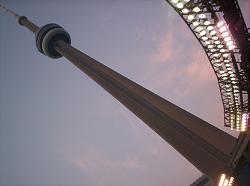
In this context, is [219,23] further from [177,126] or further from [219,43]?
[177,126]

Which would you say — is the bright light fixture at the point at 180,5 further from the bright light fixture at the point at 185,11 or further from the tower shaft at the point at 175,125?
the tower shaft at the point at 175,125

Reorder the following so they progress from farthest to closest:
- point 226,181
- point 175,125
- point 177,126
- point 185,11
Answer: point 175,125 → point 177,126 → point 185,11 → point 226,181

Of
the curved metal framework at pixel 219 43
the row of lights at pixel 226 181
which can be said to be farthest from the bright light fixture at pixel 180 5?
the row of lights at pixel 226 181

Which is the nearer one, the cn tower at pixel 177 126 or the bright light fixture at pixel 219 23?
A: the cn tower at pixel 177 126

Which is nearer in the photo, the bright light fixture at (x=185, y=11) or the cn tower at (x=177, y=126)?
the cn tower at (x=177, y=126)

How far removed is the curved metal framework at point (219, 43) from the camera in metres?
17.9

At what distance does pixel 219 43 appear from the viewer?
20984 mm

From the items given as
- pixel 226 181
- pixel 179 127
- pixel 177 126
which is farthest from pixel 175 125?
pixel 226 181

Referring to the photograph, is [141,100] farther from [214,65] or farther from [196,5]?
[196,5]

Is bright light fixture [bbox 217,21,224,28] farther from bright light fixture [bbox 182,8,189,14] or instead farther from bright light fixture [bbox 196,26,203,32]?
bright light fixture [bbox 182,8,189,14]

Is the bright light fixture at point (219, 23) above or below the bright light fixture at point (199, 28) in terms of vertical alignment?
below

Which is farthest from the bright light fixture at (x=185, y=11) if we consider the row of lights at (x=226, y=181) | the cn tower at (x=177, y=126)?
the row of lights at (x=226, y=181)

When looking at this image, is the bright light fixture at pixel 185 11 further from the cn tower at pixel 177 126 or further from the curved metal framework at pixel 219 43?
the cn tower at pixel 177 126

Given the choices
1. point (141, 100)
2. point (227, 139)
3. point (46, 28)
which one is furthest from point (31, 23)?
point (227, 139)
